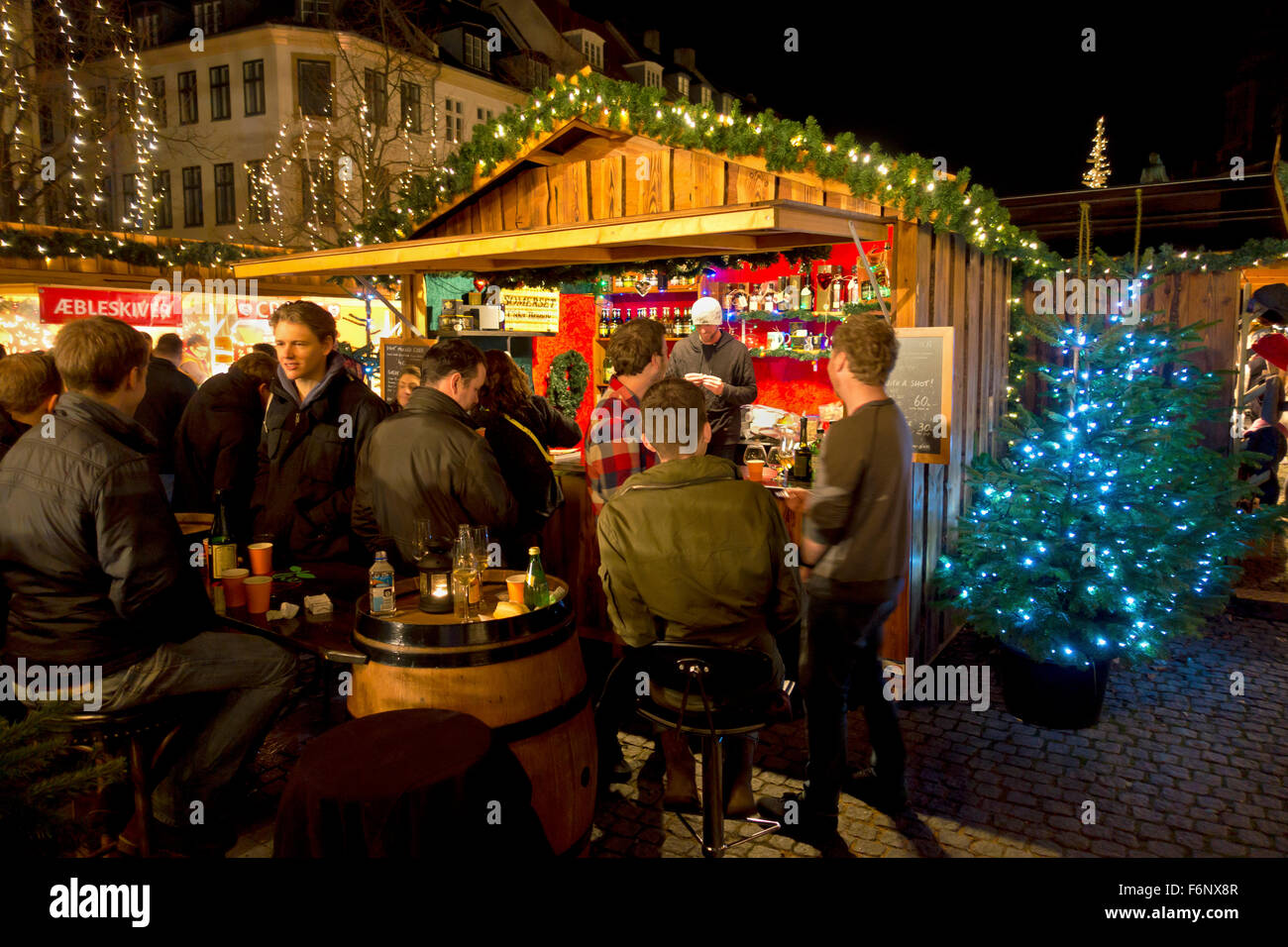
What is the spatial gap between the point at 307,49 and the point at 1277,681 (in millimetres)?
28941

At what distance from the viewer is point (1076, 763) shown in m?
4.06

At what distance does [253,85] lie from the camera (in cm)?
2627

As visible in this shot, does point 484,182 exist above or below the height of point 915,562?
above

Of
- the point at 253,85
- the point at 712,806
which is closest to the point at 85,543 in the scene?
the point at 712,806

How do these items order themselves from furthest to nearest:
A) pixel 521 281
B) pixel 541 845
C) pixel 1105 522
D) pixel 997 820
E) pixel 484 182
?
pixel 521 281 → pixel 484 182 → pixel 1105 522 → pixel 997 820 → pixel 541 845

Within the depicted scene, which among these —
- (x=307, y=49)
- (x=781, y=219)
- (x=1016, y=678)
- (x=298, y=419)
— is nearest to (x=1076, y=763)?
(x=1016, y=678)

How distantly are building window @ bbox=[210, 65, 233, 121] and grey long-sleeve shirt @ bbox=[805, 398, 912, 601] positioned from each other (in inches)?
1167

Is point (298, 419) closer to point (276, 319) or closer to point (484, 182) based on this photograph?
point (276, 319)

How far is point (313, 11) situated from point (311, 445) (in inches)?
1097

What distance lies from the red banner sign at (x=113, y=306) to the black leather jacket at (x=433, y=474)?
7609 millimetres

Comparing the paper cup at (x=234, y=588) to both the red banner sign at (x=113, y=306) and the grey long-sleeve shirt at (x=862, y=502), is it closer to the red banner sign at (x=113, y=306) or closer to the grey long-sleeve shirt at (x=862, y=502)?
the grey long-sleeve shirt at (x=862, y=502)

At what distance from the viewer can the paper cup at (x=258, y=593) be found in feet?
10.8

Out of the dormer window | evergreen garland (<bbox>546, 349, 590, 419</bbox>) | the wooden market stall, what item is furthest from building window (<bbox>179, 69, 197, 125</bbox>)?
the wooden market stall

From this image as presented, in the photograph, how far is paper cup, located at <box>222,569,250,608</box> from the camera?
3359 mm
